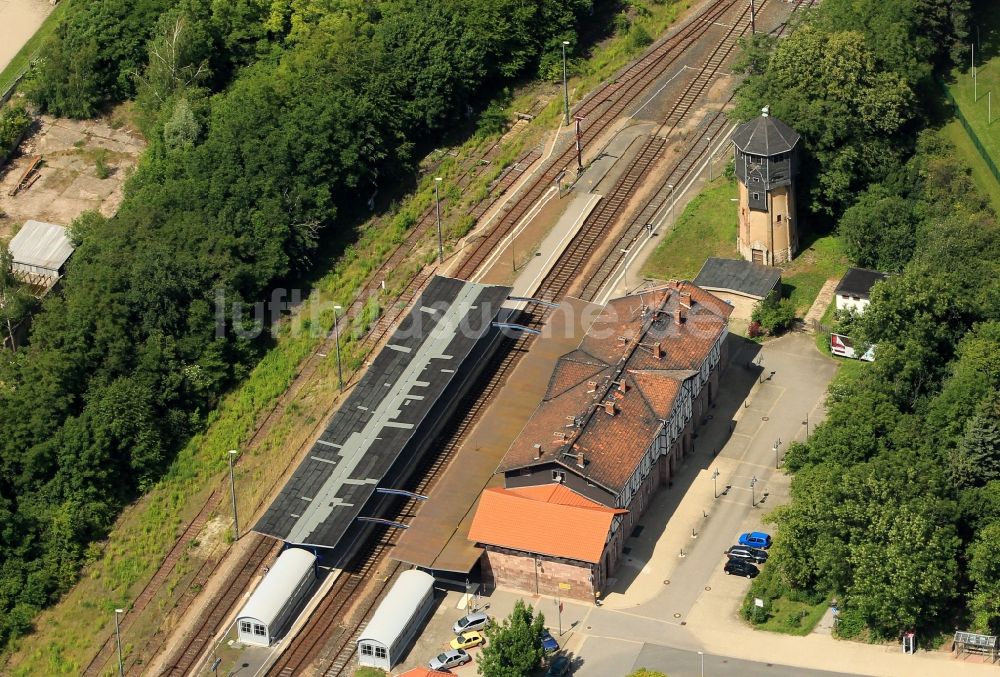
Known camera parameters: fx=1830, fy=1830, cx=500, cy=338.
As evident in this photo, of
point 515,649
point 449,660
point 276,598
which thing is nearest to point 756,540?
point 515,649

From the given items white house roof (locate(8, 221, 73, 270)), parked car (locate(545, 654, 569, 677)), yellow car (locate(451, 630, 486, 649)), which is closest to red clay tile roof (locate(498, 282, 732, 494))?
parked car (locate(545, 654, 569, 677))

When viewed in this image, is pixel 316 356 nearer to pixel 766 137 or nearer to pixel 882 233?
pixel 766 137

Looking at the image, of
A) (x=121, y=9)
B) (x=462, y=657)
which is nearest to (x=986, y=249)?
(x=462, y=657)

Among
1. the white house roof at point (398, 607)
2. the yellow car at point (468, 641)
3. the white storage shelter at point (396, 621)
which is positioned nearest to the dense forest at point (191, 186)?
the white house roof at point (398, 607)

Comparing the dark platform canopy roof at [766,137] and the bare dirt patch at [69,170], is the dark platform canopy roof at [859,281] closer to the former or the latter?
the dark platform canopy roof at [766,137]

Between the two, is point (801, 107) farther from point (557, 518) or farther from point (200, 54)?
point (200, 54)
